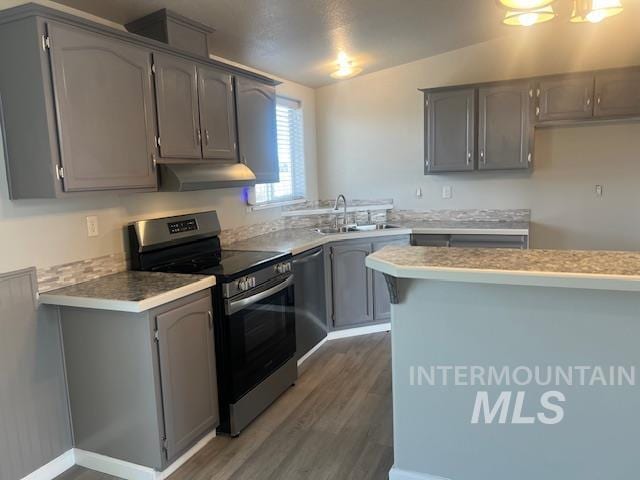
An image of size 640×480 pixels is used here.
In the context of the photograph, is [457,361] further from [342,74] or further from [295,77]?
[295,77]

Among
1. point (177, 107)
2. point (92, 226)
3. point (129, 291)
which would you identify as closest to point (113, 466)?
point (129, 291)

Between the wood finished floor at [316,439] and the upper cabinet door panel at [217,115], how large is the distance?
1.67 m

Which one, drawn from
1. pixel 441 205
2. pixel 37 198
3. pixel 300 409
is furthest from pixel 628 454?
pixel 441 205

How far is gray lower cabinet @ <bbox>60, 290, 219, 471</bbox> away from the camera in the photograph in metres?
2.17

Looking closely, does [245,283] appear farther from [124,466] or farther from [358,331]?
[358,331]

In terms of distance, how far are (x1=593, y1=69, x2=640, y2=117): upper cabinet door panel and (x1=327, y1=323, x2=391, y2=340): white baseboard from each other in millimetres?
2497

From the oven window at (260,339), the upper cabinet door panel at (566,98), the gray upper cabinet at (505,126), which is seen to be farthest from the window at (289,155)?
the upper cabinet door panel at (566,98)

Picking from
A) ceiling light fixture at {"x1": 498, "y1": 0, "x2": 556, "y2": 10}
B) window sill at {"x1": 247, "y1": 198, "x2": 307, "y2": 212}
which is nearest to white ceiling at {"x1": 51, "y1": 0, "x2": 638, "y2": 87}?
ceiling light fixture at {"x1": 498, "y1": 0, "x2": 556, "y2": 10}

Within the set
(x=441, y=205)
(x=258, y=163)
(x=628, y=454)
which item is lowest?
(x=628, y=454)

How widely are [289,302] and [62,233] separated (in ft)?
4.74

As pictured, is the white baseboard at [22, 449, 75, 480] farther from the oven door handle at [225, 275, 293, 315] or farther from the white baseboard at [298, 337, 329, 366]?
the white baseboard at [298, 337, 329, 366]

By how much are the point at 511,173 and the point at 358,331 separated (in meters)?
2.04

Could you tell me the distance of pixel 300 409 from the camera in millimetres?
2910

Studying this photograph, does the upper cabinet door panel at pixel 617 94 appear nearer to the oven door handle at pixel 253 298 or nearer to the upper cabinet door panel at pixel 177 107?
the oven door handle at pixel 253 298
